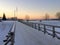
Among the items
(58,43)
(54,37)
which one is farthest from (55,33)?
(58,43)

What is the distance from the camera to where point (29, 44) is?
480 inches

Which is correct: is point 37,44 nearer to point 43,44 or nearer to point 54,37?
point 43,44

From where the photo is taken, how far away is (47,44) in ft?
41.2

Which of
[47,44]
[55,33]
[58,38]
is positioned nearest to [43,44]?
[47,44]

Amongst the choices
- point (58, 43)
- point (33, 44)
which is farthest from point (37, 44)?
point (58, 43)

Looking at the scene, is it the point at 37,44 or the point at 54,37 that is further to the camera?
the point at 54,37

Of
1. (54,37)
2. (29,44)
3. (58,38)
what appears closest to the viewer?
(29,44)

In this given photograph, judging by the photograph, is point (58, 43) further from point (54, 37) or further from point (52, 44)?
point (54, 37)

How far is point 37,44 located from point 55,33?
2.49 m

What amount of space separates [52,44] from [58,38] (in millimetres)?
774

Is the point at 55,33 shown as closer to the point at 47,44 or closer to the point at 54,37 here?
the point at 54,37

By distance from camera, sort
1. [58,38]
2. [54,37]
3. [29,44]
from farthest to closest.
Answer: [54,37]
[58,38]
[29,44]

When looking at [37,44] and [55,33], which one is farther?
[55,33]

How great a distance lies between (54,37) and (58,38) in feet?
3.24
